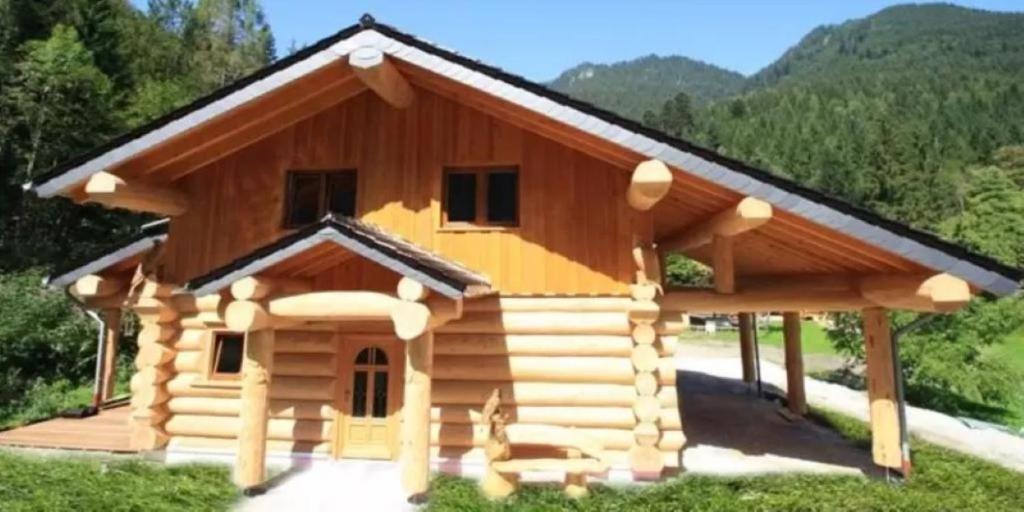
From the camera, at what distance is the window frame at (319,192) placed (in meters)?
10.5

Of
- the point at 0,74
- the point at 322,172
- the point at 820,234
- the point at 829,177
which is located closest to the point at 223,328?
the point at 322,172

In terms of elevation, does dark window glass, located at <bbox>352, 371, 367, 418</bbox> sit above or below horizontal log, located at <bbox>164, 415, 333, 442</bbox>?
above

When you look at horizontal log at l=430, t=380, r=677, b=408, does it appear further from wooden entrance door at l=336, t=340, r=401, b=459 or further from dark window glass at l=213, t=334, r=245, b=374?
dark window glass at l=213, t=334, r=245, b=374

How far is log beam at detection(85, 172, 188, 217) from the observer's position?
9.43 meters

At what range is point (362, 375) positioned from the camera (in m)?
10.1

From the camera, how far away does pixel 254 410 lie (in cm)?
857

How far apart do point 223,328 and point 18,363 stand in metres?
11.7

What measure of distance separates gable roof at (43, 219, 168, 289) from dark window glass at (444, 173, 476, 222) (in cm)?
487

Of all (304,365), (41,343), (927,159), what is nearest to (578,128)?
(304,365)

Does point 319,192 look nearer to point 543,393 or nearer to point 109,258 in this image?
point 109,258

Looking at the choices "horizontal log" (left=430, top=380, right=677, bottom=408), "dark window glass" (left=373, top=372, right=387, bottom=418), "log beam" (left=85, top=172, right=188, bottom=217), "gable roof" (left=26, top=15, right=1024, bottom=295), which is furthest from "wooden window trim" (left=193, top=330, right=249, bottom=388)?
"horizontal log" (left=430, top=380, right=677, bottom=408)

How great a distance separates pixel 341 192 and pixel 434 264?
2.95 m

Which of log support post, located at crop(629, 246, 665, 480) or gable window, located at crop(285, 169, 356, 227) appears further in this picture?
gable window, located at crop(285, 169, 356, 227)

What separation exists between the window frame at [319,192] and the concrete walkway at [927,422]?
27.9 feet
